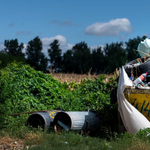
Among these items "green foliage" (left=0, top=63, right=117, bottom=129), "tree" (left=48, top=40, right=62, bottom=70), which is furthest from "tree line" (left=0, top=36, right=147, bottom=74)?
"green foliage" (left=0, top=63, right=117, bottom=129)

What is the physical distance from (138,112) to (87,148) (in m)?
1.44

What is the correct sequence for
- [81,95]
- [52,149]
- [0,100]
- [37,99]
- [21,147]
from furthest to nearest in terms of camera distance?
[81,95] → [37,99] → [0,100] → [21,147] → [52,149]

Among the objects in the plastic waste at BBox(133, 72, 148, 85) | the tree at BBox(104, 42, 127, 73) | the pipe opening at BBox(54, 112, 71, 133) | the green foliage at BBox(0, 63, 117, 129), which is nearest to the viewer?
the plastic waste at BBox(133, 72, 148, 85)

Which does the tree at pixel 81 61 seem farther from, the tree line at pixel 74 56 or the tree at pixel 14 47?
the tree at pixel 14 47

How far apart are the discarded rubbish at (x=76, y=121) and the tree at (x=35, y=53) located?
24.6m

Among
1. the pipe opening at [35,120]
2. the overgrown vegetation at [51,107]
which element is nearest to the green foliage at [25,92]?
the overgrown vegetation at [51,107]

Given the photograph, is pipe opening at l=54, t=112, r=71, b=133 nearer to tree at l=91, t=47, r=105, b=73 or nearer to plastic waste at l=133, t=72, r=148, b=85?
plastic waste at l=133, t=72, r=148, b=85

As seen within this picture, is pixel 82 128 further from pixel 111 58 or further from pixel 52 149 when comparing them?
pixel 111 58

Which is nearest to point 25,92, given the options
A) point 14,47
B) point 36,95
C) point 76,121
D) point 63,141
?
point 36,95

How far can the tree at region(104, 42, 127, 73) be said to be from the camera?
31.2 m

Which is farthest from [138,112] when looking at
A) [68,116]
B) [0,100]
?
[0,100]

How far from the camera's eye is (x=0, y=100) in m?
7.95

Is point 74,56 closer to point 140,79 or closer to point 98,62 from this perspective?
point 98,62

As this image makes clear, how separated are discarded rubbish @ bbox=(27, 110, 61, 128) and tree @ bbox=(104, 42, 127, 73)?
23.1m
